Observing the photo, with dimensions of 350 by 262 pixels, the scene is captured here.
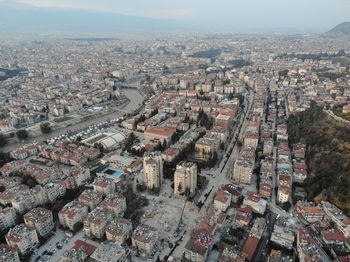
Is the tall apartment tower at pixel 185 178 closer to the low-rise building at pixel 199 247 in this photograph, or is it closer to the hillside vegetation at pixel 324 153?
the low-rise building at pixel 199 247

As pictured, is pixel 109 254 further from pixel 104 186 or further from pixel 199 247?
pixel 104 186

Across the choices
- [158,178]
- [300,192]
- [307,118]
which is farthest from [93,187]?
[307,118]

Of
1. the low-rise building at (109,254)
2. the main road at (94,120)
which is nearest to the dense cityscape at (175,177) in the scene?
the low-rise building at (109,254)

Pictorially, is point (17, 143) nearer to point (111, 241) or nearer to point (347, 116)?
point (111, 241)

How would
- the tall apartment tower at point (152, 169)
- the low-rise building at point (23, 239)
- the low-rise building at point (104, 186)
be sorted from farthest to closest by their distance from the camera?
1. the tall apartment tower at point (152, 169)
2. the low-rise building at point (104, 186)
3. the low-rise building at point (23, 239)

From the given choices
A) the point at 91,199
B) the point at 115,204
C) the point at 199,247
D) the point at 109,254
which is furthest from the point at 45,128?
the point at 199,247

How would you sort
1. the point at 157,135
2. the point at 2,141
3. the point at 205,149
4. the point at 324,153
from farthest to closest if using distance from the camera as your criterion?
the point at 2,141, the point at 157,135, the point at 205,149, the point at 324,153
